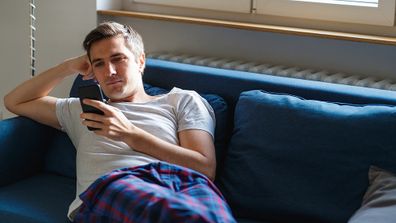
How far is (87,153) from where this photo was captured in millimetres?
2391

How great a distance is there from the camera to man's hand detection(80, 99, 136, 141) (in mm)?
2303

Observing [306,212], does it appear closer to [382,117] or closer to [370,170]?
[370,170]

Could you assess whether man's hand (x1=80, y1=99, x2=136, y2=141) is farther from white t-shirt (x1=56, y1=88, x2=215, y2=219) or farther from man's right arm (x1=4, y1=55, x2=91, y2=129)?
man's right arm (x1=4, y1=55, x2=91, y2=129)

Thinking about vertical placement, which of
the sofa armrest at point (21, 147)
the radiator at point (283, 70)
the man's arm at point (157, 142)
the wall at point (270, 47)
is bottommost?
the sofa armrest at point (21, 147)

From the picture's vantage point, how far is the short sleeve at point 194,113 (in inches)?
93.4

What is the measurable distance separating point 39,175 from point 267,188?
0.92 metres

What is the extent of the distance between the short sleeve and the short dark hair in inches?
9.4

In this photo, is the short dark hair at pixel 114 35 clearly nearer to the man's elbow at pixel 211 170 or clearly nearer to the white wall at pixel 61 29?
the man's elbow at pixel 211 170

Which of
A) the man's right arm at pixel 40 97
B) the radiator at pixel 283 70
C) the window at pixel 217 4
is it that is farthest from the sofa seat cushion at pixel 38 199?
the window at pixel 217 4

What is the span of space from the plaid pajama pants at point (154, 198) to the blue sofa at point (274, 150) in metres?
0.28

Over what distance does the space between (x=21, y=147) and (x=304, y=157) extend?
1.06m

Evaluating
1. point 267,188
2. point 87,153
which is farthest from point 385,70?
point 87,153

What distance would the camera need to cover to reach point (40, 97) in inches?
104

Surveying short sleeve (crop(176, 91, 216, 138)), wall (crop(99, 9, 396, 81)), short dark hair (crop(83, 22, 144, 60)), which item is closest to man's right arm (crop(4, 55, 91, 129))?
short dark hair (crop(83, 22, 144, 60))
